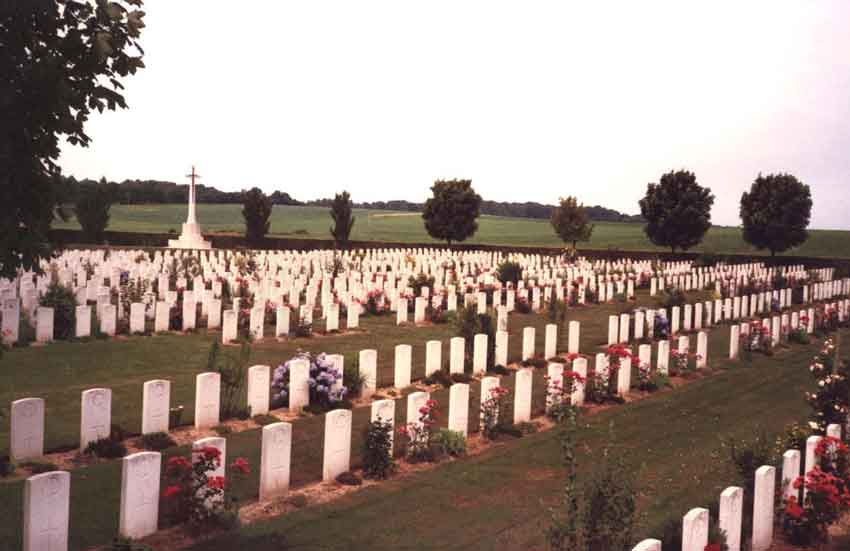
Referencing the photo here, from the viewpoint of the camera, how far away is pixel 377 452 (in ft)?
26.8

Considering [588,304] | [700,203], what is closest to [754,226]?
[700,203]

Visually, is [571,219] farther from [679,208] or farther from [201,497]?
[201,497]

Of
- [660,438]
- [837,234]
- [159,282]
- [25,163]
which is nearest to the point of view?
[25,163]

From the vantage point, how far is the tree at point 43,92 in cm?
436

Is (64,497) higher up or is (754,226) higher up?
(754,226)

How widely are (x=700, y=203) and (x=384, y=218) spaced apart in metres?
69.7

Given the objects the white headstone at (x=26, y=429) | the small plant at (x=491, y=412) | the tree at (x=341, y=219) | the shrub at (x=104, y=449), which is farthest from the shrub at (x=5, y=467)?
the tree at (x=341, y=219)

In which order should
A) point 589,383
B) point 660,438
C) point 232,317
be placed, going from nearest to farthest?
point 660,438, point 589,383, point 232,317

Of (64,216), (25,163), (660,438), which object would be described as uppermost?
(25,163)

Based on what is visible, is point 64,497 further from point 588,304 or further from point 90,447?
point 588,304

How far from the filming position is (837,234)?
78.4 metres

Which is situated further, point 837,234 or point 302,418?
point 837,234

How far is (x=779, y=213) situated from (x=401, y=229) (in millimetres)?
51448

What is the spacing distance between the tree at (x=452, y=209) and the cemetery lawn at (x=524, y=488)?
119 ft
